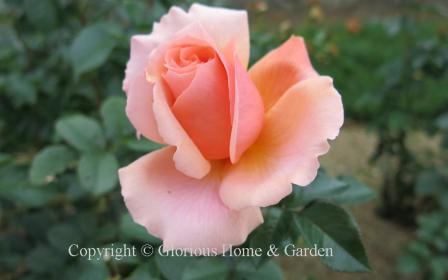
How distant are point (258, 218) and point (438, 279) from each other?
1.12m

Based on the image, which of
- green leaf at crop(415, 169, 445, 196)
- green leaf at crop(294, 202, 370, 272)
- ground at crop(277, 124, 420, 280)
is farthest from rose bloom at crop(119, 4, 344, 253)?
green leaf at crop(415, 169, 445, 196)

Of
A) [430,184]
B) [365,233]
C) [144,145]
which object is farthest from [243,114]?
[365,233]

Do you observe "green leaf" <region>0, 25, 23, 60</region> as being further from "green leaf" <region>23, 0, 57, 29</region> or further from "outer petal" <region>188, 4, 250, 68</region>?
"outer petal" <region>188, 4, 250, 68</region>

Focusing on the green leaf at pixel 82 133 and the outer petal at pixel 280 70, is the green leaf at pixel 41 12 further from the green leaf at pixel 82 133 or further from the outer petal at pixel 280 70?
the outer petal at pixel 280 70

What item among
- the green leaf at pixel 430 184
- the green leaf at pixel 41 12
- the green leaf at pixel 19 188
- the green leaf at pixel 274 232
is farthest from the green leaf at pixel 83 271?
the green leaf at pixel 430 184

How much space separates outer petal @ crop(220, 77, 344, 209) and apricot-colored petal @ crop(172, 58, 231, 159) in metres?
0.03

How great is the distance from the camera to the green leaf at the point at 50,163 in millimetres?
697

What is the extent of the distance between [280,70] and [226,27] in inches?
2.6

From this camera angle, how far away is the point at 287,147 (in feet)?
1.23

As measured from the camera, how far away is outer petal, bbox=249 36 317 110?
1.44ft

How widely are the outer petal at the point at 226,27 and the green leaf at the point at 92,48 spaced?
386mm

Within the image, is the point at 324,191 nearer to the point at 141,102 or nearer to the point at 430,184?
the point at 141,102

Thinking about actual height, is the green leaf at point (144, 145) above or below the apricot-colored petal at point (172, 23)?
below

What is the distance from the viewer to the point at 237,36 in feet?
1.44
